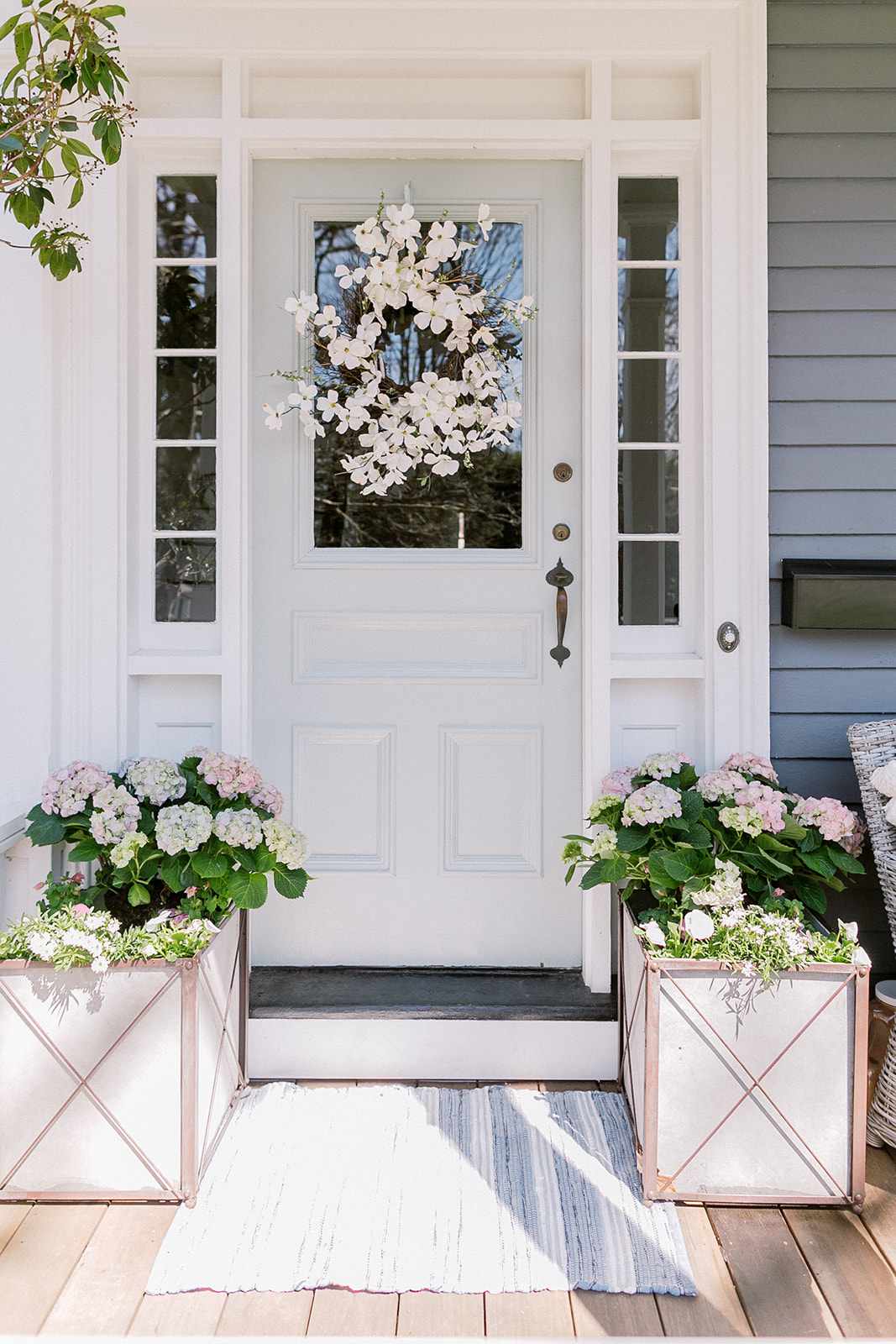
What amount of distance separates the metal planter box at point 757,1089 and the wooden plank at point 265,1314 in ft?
2.15

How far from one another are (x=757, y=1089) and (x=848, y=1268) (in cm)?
30

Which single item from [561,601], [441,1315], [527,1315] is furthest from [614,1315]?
[561,601]

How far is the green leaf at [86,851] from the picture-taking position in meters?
2.03

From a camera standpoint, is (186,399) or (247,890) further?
(186,399)

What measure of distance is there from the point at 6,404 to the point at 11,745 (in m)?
0.78

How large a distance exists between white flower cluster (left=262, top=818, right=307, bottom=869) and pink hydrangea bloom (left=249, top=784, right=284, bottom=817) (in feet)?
0.31

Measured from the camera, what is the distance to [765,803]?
6.64 ft

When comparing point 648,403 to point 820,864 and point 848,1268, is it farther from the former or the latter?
point 848,1268

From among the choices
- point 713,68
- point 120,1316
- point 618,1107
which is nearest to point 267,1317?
point 120,1316

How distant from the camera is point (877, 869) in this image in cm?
215

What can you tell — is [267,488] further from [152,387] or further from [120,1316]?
[120,1316]

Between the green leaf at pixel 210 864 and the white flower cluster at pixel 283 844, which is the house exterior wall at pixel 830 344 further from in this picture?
the green leaf at pixel 210 864

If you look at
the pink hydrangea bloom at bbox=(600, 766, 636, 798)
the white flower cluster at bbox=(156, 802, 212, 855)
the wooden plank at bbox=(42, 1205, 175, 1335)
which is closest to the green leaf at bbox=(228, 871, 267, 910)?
the white flower cluster at bbox=(156, 802, 212, 855)

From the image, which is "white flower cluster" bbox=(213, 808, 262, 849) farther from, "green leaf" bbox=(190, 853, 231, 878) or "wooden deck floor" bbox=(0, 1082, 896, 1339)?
"wooden deck floor" bbox=(0, 1082, 896, 1339)
